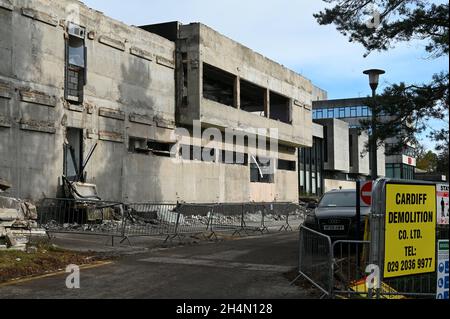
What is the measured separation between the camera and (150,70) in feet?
92.4

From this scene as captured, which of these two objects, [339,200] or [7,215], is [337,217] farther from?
[7,215]

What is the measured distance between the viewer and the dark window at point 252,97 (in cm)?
3850

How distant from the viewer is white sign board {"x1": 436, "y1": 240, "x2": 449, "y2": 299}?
7477 mm

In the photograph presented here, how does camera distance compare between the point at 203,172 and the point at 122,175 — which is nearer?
the point at 122,175

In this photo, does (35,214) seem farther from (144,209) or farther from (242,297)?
(242,297)

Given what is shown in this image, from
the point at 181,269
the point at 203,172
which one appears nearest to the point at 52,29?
the point at 203,172

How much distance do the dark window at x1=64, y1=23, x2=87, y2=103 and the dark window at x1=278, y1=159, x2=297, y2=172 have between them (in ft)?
70.8

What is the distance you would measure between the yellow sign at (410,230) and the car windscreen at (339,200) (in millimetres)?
6203

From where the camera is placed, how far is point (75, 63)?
23562mm

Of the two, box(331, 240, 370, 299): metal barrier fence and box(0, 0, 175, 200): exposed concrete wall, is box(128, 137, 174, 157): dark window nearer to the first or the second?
box(0, 0, 175, 200): exposed concrete wall

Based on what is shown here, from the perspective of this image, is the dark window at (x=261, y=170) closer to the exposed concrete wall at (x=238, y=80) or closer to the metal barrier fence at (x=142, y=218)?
the exposed concrete wall at (x=238, y=80)

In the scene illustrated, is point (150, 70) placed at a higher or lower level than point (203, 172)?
higher

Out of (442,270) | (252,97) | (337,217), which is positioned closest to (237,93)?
(252,97)
